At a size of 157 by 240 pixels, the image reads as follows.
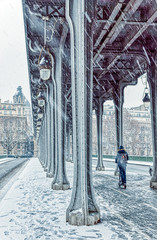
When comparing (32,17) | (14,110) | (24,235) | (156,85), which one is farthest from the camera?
(14,110)

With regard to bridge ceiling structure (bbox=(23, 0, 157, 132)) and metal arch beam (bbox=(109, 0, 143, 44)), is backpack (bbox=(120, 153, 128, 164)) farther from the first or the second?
metal arch beam (bbox=(109, 0, 143, 44))

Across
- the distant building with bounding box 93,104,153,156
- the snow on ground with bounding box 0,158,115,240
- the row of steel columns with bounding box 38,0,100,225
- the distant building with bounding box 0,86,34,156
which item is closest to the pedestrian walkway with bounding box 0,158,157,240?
the snow on ground with bounding box 0,158,115,240

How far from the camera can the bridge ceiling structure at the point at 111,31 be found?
33.0 ft

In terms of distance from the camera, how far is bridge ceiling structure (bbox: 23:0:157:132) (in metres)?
10.0

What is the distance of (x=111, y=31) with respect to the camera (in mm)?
11898

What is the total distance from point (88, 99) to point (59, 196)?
4.79 meters

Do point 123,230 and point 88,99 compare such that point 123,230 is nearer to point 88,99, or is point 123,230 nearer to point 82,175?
point 82,175

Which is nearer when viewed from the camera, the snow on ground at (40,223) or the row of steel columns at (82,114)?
the snow on ground at (40,223)

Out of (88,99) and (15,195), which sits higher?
(88,99)

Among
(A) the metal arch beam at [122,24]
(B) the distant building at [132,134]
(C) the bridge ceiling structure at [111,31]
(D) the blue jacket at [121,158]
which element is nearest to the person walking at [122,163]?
(D) the blue jacket at [121,158]

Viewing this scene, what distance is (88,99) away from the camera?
6.64 meters

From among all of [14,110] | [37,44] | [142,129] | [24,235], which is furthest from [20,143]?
[24,235]

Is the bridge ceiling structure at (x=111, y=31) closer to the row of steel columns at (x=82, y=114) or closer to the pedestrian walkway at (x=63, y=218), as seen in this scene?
the row of steel columns at (x=82, y=114)

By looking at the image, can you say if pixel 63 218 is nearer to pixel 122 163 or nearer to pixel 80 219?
pixel 80 219
